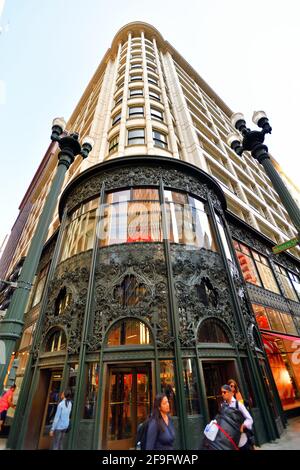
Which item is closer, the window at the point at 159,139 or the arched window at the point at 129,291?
the arched window at the point at 129,291

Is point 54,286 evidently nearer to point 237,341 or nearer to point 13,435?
point 13,435

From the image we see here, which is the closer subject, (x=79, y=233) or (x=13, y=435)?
(x=13, y=435)

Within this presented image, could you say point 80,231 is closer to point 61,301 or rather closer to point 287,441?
point 61,301

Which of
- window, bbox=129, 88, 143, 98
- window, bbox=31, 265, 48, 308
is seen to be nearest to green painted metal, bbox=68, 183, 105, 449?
window, bbox=31, 265, 48, 308

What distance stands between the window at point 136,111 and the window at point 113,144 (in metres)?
2.69

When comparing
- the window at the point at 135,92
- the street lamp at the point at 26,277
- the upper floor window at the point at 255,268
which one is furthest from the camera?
the window at the point at 135,92

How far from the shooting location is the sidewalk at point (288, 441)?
6.87 m

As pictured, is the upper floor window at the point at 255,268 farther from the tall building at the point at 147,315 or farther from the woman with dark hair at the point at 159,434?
the woman with dark hair at the point at 159,434

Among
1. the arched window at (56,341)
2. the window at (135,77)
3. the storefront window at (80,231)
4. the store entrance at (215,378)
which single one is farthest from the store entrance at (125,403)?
the window at (135,77)

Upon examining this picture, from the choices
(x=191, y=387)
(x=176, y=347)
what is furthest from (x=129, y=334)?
(x=191, y=387)

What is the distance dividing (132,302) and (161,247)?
8.22 ft

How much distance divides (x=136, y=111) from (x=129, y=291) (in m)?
15.9
